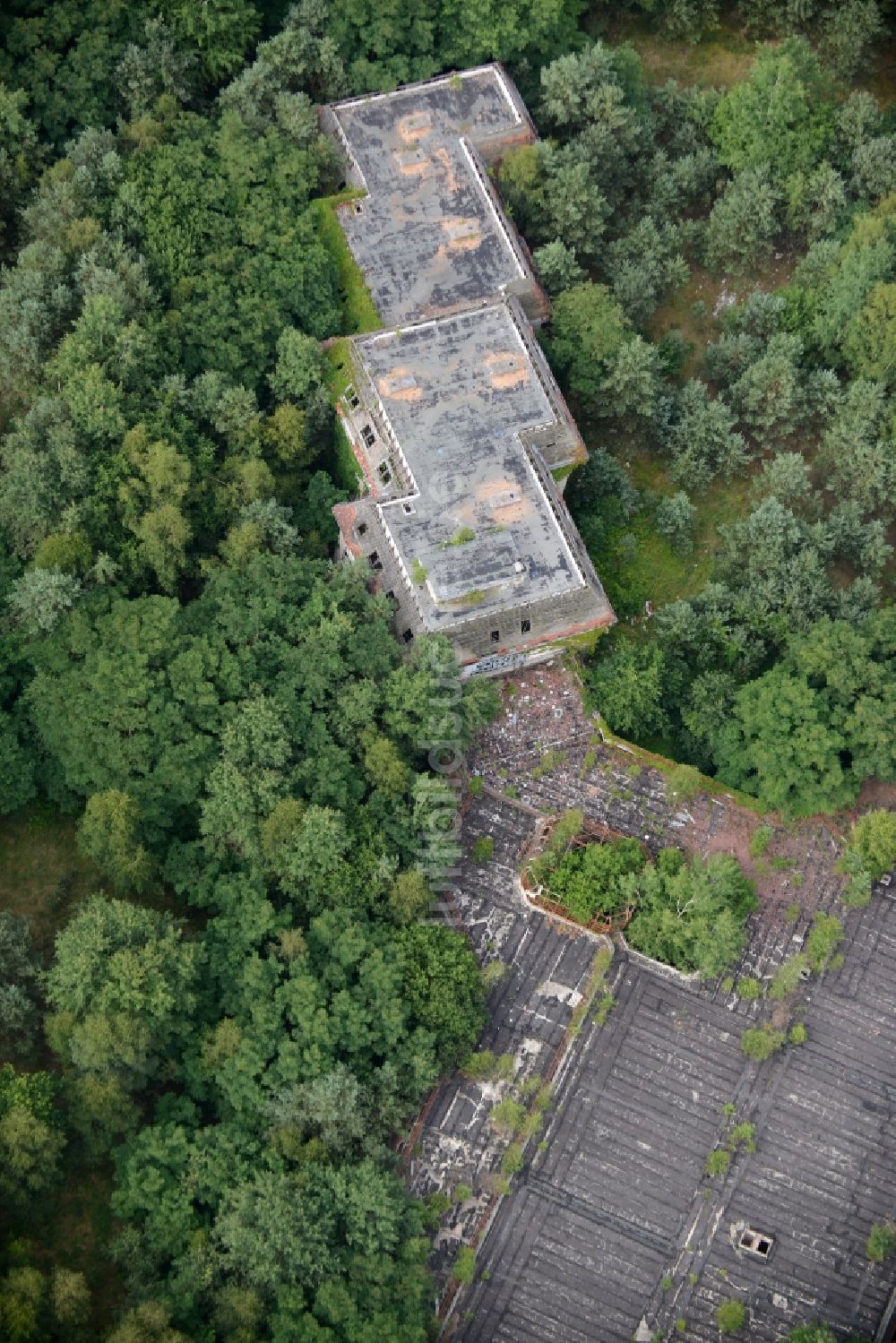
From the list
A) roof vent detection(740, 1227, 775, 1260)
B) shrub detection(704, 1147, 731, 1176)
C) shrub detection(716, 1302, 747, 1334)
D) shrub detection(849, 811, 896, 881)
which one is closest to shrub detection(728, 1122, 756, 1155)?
shrub detection(704, 1147, 731, 1176)

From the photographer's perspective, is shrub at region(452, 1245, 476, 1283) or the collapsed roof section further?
the collapsed roof section

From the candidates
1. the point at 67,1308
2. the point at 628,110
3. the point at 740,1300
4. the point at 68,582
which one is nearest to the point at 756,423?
the point at 628,110

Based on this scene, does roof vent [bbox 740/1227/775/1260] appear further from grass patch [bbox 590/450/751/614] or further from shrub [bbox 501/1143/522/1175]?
grass patch [bbox 590/450/751/614]

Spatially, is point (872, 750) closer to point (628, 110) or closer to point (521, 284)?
point (521, 284)

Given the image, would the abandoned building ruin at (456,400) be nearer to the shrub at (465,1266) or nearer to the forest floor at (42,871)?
the forest floor at (42,871)

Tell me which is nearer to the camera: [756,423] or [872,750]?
[872,750]

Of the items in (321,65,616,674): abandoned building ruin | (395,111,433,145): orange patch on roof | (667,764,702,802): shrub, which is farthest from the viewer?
(395,111,433,145): orange patch on roof
